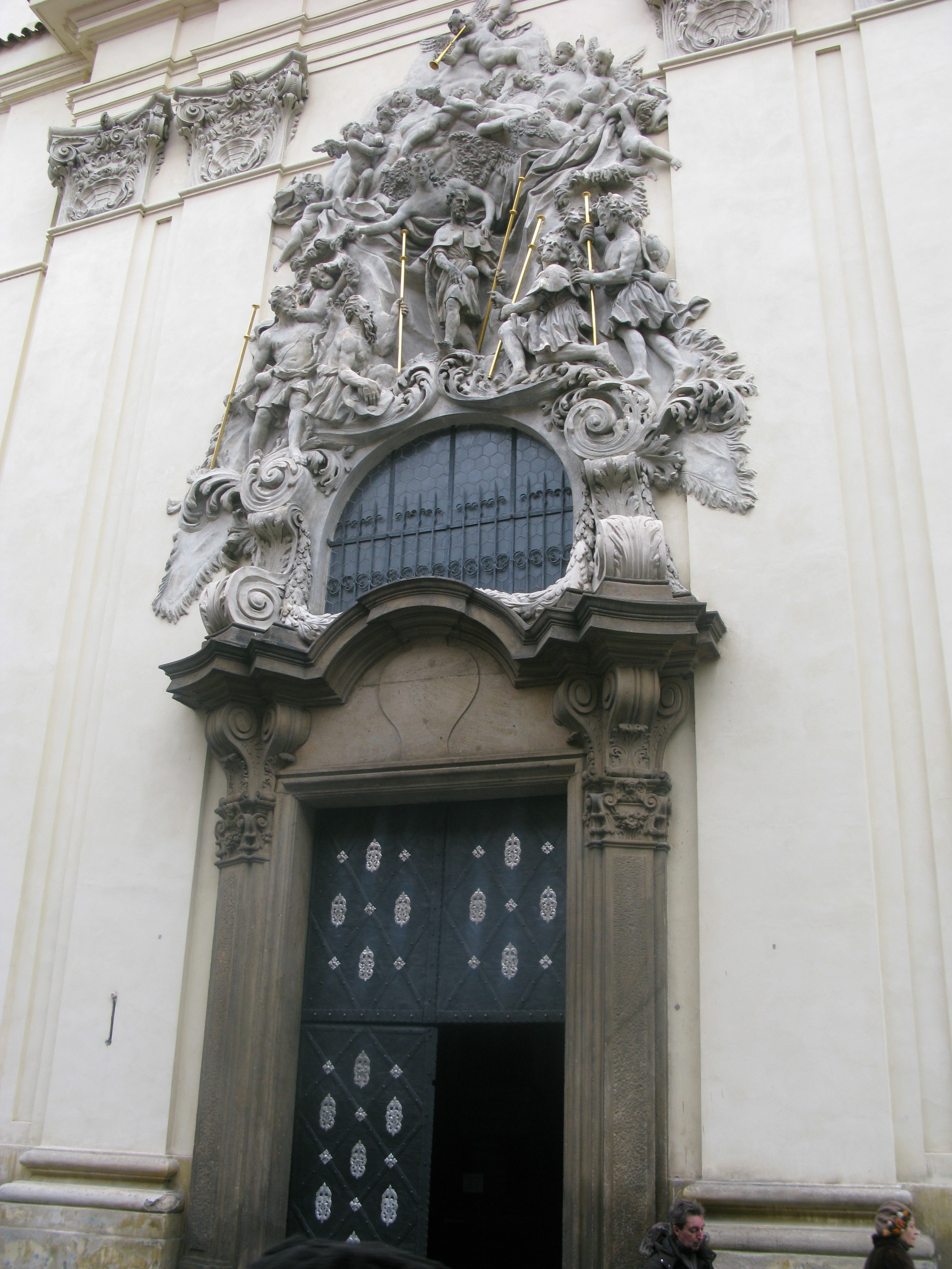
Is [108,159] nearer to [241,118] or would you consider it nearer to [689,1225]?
[241,118]

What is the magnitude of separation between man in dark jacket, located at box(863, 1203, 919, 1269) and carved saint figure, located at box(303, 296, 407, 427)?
18.3 ft

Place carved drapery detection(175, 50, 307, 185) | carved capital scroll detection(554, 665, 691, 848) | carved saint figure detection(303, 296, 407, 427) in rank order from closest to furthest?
carved capital scroll detection(554, 665, 691, 848) → carved saint figure detection(303, 296, 407, 427) → carved drapery detection(175, 50, 307, 185)

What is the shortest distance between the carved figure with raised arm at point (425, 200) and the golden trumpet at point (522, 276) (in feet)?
1.43

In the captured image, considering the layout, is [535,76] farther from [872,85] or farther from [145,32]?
[145,32]

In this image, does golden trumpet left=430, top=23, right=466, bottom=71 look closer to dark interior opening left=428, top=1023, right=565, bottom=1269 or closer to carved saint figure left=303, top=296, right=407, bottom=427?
carved saint figure left=303, top=296, right=407, bottom=427

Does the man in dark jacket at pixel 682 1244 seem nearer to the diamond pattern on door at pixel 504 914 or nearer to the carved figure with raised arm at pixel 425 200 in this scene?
the diamond pattern on door at pixel 504 914

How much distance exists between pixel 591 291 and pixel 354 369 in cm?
172

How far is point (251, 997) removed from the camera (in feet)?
21.8

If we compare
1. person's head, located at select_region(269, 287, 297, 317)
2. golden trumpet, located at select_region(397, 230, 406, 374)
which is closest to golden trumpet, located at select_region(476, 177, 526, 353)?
golden trumpet, located at select_region(397, 230, 406, 374)

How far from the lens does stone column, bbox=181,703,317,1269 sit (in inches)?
250

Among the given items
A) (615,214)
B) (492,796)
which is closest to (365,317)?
(615,214)

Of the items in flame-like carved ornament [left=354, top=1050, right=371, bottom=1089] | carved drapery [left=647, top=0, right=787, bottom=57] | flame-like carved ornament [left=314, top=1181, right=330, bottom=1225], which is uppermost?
carved drapery [left=647, top=0, right=787, bottom=57]

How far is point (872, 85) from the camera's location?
7672 millimetres

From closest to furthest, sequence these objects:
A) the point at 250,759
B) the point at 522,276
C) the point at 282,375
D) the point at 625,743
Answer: the point at 625,743
the point at 250,759
the point at 522,276
the point at 282,375
